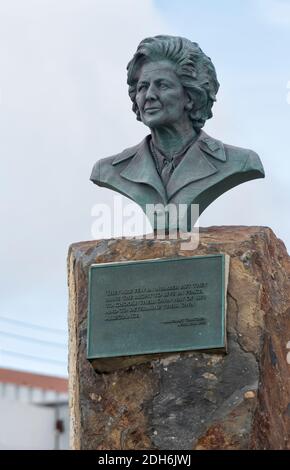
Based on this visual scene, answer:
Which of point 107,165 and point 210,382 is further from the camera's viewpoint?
point 107,165

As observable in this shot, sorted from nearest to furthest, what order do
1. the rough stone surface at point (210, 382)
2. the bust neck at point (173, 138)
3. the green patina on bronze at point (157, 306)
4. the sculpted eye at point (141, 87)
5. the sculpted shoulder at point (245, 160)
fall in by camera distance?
the rough stone surface at point (210, 382), the green patina on bronze at point (157, 306), the sculpted shoulder at point (245, 160), the sculpted eye at point (141, 87), the bust neck at point (173, 138)

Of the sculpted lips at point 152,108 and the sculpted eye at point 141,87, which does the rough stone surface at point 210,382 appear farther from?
the sculpted eye at point 141,87

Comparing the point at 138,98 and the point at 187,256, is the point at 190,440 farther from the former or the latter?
the point at 138,98

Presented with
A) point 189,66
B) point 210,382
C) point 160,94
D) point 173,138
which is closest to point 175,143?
point 173,138

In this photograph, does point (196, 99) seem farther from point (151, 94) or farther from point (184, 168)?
point (184, 168)

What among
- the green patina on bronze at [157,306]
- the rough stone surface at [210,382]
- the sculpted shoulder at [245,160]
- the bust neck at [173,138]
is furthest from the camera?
the bust neck at [173,138]

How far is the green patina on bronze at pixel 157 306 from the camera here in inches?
434

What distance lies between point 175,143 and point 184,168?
23 centimetres

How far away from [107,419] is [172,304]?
0.80 meters

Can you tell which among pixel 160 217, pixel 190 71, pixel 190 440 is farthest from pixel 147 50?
pixel 190 440

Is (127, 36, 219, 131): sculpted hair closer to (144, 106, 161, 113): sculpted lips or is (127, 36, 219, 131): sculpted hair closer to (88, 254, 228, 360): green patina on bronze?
(144, 106, 161, 113): sculpted lips

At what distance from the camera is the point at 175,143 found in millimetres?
11914

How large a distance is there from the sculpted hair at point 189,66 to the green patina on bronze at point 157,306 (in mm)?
1223

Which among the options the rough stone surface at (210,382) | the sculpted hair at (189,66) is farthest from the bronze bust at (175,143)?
the rough stone surface at (210,382)
